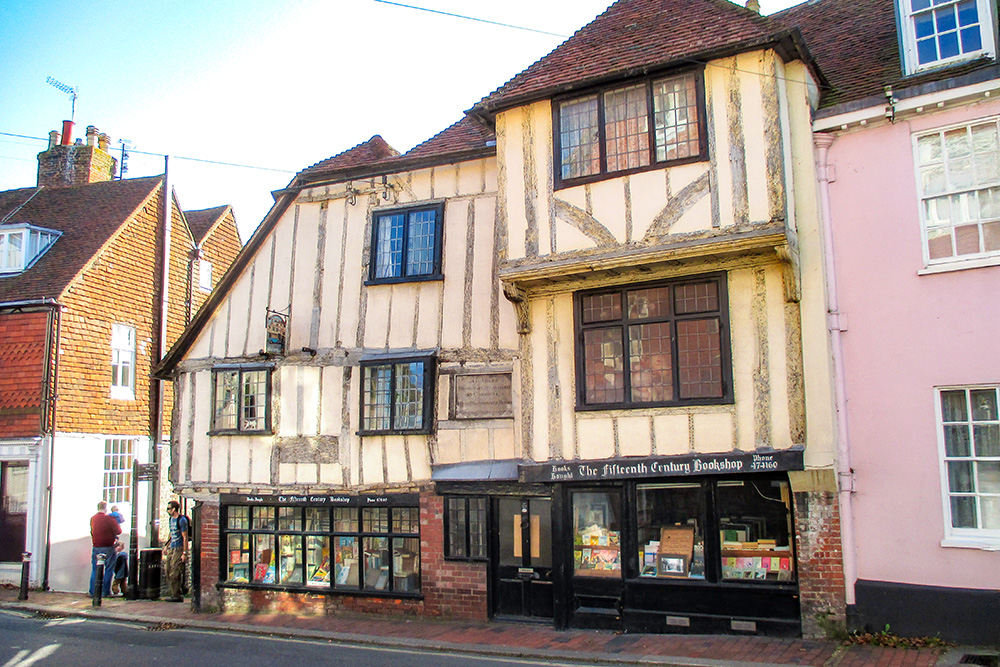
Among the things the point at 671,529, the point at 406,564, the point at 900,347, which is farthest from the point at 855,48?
the point at 406,564

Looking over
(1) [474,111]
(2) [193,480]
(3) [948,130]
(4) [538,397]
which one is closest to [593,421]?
(4) [538,397]

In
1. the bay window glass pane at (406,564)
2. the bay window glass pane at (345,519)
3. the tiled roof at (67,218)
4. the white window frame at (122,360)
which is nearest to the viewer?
the bay window glass pane at (406,564)

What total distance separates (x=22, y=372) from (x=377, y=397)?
9650mm

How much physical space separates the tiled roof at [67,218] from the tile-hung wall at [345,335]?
19.8ft

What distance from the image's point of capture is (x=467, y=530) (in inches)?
495

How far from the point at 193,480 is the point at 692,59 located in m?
11.0

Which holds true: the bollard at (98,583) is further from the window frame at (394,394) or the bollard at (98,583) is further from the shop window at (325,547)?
the window frame at (394,394)

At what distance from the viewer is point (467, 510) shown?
12.6 metres

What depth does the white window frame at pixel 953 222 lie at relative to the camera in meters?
9.66

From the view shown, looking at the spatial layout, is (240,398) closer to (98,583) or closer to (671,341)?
(98,583)

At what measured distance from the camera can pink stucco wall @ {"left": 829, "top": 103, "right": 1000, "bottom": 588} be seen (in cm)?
958

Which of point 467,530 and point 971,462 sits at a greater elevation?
point 971,462

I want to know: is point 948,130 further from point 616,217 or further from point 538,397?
point 538,397

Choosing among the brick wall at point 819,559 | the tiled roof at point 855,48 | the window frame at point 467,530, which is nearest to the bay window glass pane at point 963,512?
the brick wall at point 819,559
